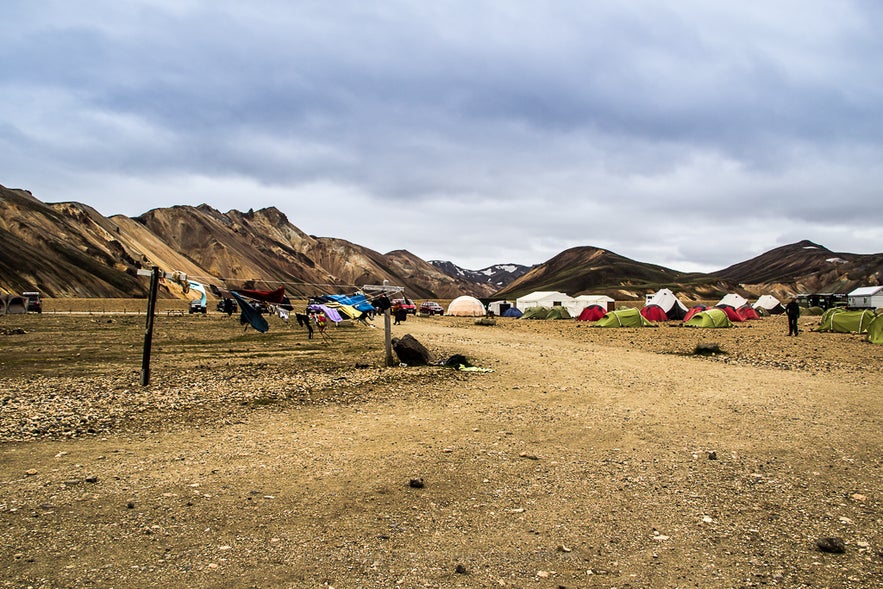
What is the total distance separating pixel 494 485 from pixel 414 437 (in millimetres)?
2777

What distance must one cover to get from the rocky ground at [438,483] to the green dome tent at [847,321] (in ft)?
73.6

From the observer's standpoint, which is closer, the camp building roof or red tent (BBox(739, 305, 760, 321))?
red tent (BBox(739, 305, 760, 321))

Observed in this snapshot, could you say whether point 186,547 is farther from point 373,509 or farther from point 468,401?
point 468,401

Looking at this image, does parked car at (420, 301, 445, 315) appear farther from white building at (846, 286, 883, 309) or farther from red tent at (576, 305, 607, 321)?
white building at (846, 286, 883, 309)

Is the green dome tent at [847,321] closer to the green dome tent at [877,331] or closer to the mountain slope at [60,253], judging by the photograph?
the green dome tent at [877,331]

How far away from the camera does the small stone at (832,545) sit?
18.0 ft

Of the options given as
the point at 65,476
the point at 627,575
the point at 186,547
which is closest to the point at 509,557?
the point at 627,575

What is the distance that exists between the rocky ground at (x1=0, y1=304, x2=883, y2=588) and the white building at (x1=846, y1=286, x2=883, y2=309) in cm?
7822

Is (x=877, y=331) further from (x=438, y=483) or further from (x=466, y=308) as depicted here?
(x=466, y=308)

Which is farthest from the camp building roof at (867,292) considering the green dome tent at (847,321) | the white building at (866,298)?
the green dome tent at (847,321)

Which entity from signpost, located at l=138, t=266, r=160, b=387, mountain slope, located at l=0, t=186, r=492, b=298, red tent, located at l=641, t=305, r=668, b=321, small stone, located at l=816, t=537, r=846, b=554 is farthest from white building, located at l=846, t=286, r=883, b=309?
signpost, located at l=138, t=266, r=160, b=387

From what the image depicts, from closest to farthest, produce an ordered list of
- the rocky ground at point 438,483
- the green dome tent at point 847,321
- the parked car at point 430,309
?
the rocky ground at point 438,483, the green dome tent at point 847,321, the parked car at point 430,309

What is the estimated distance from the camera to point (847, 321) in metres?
35.0

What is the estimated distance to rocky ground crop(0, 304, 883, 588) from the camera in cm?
527
